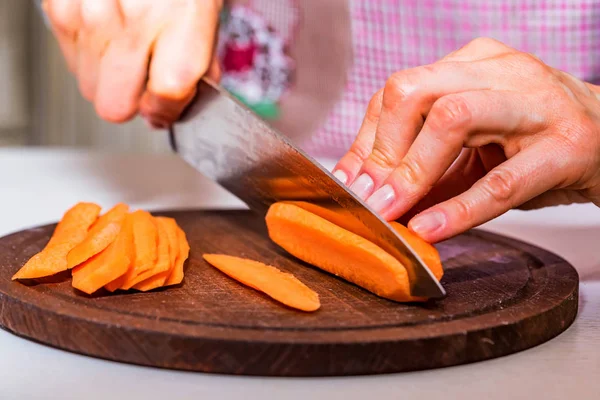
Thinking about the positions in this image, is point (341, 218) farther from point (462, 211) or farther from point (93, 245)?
point (93, 245)

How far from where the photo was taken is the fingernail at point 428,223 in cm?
125

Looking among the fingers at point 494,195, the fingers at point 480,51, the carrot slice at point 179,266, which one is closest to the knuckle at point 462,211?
the fingers at point 494,195

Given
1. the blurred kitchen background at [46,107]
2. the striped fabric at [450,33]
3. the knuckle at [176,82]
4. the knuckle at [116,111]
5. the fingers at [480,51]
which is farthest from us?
the blurred kitchen background at [46,107]

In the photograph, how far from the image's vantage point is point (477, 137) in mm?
1300

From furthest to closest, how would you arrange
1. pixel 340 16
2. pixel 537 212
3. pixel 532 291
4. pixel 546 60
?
pixel 340 16 < pixel 546 60 < pixel 537 212 < pixel 532 291

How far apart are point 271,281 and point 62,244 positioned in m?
0.38

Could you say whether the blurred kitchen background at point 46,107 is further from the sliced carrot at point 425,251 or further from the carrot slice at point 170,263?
the sliced carrot at point 425,251

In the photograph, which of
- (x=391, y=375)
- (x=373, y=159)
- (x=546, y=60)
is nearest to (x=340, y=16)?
(x=546, y=60)

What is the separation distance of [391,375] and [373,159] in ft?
1.44

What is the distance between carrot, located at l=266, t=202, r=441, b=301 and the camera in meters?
1.22

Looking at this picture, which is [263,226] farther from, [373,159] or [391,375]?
[391,375]

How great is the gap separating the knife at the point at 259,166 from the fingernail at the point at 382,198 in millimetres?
39

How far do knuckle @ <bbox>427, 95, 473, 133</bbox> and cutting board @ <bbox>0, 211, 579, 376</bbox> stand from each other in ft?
0.91

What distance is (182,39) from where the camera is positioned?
5.62ft
